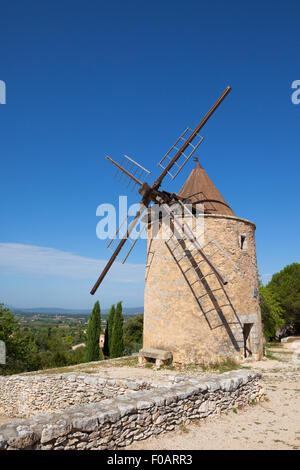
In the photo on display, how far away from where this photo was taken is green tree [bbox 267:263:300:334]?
86.8ft

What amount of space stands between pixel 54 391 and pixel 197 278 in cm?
543

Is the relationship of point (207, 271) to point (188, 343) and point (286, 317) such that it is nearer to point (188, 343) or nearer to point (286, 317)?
point (188, 343)

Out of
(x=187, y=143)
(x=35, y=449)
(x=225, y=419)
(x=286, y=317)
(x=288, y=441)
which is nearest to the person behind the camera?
(x=35, y=449)

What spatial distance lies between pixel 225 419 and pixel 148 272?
273 inches

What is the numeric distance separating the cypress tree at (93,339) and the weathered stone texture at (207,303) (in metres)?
7.99

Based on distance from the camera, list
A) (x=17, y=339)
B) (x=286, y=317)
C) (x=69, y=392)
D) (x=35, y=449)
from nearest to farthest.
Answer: (x=35, y=449) → (x=69, y=392) → (x=17, y=339) → (x=286, y=317)

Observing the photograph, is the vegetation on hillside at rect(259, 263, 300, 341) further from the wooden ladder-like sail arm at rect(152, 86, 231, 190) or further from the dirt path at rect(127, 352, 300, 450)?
the dirt path at rect(127, 352, 300, 450)

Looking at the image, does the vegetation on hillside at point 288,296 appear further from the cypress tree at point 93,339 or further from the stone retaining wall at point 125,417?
the stone retaining wall at point 125,417

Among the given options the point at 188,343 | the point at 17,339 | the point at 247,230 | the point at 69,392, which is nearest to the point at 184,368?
the point at 188,343

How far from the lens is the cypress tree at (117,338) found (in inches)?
747

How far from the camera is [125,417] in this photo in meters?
4.27

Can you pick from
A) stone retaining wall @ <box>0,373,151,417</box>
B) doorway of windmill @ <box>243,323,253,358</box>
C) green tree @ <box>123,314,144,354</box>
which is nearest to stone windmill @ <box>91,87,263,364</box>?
doorway of windmill @ <box>243,323,253,358</box>

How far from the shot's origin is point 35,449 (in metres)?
3.49

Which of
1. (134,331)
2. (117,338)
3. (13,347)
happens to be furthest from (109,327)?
(134,331)
